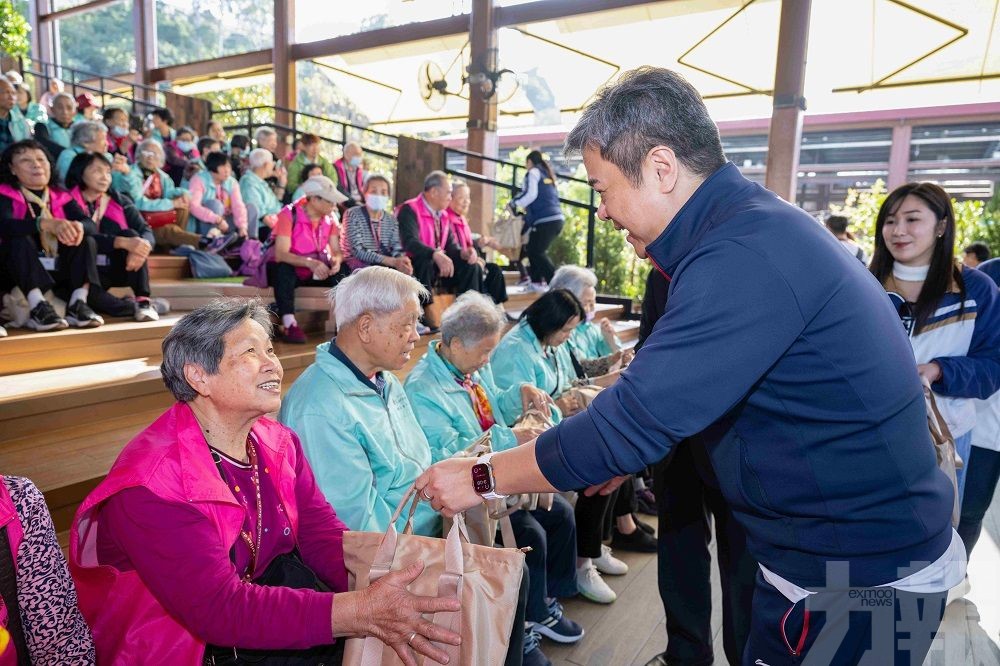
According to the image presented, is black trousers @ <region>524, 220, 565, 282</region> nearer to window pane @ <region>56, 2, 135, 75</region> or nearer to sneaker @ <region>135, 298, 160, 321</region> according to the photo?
sneaker @ <region>135, 298, 160, 321</region>

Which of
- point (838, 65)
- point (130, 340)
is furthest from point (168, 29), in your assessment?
point (130, 340)

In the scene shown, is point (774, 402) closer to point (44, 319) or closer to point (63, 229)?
point (44, 319)

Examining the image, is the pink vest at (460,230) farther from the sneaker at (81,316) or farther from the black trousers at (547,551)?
the black trousers at (547,551)

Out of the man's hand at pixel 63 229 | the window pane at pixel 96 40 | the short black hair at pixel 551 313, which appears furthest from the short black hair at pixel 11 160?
the window pane at pixel 96 40

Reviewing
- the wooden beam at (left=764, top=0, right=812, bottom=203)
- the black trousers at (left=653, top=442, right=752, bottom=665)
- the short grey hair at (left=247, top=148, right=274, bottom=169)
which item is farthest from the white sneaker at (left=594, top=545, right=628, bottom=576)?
the wooden beam at (left=764, top=0, right=812, bottom=203)

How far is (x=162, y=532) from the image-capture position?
134 centimetres

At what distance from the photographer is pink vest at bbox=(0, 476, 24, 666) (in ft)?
4.01

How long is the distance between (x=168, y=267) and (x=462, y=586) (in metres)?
5.01

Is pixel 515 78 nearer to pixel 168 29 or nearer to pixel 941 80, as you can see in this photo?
pixel 941 80

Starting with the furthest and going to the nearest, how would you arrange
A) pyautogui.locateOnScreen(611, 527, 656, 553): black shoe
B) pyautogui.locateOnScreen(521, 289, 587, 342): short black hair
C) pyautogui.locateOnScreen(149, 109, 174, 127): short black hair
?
pyautogui.locateOnScreen(149, 109, 174, 127): short black hair < pyautogui.locateOnScreen(521, 289, 587, 342): short black hair < pyautogui.locateOnScreen(611, 527, 656, 553): black shoe

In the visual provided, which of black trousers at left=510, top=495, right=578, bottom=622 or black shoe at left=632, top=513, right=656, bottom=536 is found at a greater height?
black trousers at left=510, top=495, right=578, bottom=622

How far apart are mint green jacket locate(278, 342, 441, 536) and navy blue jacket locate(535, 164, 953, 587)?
100 cm

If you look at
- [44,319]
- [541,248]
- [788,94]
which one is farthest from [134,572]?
[788,94]

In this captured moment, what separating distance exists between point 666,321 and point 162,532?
1062 mm
